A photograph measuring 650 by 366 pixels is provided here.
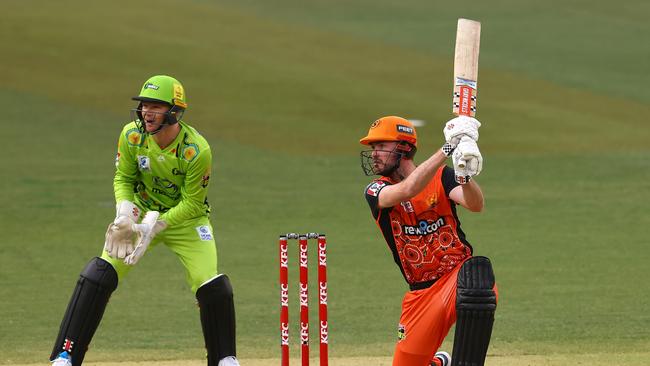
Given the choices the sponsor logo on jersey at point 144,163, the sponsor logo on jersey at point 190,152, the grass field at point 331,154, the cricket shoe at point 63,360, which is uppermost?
the grass field at point 331,154

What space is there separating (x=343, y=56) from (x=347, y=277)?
18.5 meters

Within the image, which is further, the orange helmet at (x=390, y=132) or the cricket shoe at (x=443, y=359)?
the cricket shoe at (x=443, y=359)

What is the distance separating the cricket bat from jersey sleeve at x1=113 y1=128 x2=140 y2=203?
2.48 metres

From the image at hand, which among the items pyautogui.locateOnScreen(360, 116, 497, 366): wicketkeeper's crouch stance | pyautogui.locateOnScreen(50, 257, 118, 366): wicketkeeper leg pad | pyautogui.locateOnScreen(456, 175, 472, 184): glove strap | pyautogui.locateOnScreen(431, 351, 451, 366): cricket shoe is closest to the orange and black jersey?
pyautogui.locateOnScreen(360, 116, 497, 366): wicketkeeper's crouch stance

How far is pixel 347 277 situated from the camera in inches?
561

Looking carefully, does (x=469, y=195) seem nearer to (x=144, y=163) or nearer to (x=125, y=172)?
(x=144, y=163)

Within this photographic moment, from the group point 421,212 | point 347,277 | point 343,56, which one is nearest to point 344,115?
point 343,56

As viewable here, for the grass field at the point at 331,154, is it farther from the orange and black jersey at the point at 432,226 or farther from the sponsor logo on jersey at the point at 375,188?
the sponsor logo on jersey at the point at 375,188

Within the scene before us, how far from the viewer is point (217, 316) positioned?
8.78m

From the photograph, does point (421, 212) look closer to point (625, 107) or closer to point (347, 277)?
point (347, 277)

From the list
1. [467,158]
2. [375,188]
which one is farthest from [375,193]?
[467,158]

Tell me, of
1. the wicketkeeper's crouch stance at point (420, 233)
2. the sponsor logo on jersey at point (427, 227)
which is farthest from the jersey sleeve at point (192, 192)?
the sponsor logo on jersey at point (427, 227)

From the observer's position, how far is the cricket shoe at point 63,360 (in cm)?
837

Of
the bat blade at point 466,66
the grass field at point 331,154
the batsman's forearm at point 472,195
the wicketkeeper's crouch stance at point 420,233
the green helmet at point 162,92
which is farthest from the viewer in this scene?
the grass field at point 331,154
